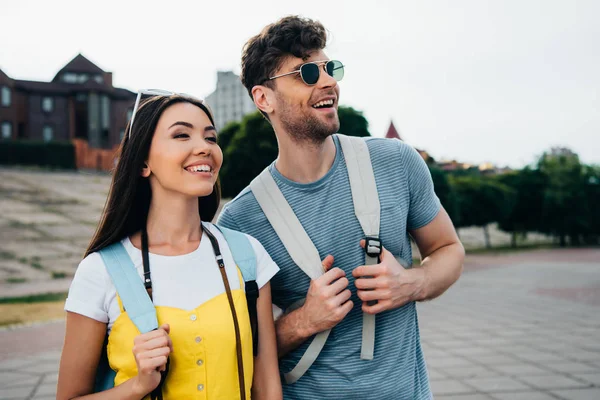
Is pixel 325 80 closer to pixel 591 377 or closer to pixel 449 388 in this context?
pixel 449 388

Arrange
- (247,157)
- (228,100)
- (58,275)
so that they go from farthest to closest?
1. (228,100)
2. (247,157)
3. (58,275)

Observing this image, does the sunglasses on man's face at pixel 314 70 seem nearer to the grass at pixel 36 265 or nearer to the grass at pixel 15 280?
the grass at pixel 15 280

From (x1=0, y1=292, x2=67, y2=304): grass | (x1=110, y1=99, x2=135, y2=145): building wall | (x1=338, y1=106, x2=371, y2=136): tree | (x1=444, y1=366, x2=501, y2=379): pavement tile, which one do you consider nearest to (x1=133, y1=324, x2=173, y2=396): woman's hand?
(x1=444, y1=366, x2=501, y2=379): pavement tile

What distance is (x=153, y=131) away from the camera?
77.4 inches

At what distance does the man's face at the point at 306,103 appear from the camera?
7.22 ft

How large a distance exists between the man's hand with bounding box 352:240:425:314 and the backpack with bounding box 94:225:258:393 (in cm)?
37

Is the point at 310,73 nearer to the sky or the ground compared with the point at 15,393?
nearer to the sky

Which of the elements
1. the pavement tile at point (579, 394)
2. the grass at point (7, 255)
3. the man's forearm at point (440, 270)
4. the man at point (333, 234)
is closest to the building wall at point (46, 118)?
the grass at point (7, 255)

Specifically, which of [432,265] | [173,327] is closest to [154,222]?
[173,327]

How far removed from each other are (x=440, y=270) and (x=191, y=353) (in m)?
1.02

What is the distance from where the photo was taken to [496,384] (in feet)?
18.0

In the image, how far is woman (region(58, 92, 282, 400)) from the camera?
5.54 feet

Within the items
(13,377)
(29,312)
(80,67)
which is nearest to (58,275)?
(29,312)

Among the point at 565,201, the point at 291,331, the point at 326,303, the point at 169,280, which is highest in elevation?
the point at 169,280
